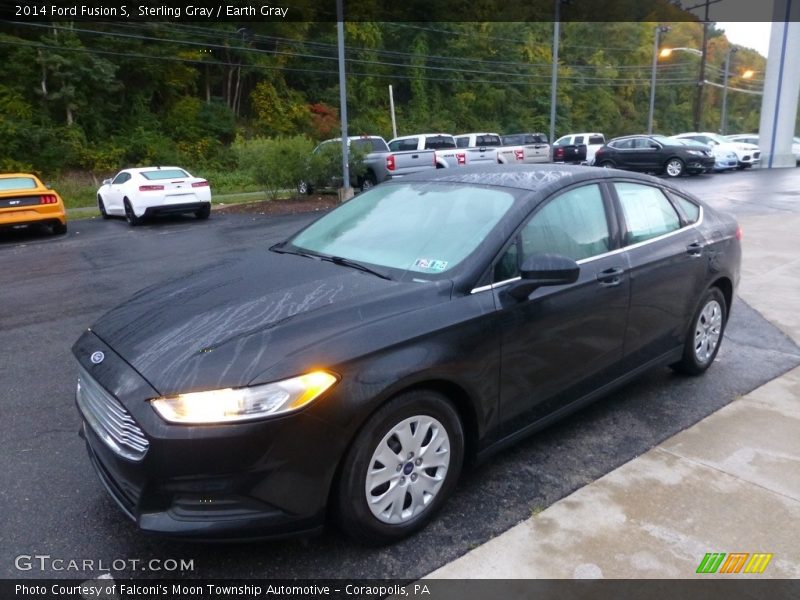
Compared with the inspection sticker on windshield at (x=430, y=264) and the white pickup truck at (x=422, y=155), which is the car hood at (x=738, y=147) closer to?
the white pickup truck at (x=422, y=155)

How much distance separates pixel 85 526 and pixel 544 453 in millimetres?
2404

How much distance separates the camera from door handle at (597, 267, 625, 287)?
3.62 metres

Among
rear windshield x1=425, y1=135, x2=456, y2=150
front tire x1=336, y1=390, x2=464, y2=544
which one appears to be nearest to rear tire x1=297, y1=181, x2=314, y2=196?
rear windshield x1=425, y1=135, x2=456, y2=150

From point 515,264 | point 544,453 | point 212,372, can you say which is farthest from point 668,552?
point 212,372

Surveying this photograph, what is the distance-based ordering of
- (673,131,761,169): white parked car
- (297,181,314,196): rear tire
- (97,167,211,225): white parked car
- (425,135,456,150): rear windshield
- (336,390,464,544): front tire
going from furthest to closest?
(673,131,761,169): white parked car
(425,135,456,150): rear windshield
(297,181,314,196): rear tire
(97,167,211,225): white parked car
(336,390,464,544): front tire

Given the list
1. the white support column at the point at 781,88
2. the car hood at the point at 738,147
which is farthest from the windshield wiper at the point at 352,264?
the white support column at the point at 781,88

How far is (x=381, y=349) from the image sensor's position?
2617mm

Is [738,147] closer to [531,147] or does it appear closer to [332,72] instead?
[531,147]

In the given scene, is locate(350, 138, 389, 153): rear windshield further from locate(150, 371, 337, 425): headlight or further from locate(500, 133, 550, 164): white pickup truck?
locate(150, 371, 337, 425): headlight

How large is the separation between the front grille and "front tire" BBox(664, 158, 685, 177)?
25.1 meters

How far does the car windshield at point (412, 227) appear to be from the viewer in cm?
327

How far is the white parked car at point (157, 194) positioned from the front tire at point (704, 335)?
12.8 metres

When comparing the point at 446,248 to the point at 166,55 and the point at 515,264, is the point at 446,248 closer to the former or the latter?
the point at 515,264

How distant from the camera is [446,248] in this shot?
10.7 ft
